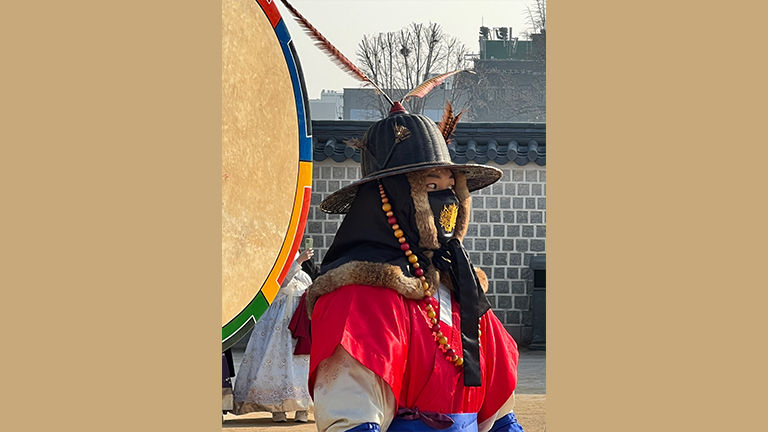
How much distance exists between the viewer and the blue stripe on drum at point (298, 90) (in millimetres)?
3153

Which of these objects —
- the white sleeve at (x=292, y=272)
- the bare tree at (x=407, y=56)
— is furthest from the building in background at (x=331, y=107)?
the white sleeve at (x=292, y=272)

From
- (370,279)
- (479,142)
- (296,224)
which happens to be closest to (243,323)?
(296,224)

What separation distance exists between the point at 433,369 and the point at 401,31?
53.7ft

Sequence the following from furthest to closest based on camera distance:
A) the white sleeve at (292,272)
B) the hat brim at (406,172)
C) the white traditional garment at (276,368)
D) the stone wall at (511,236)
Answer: the stone wall at (511,236), the white sleeve at (292,272), the white traditional garment at (276,368), the hat brim at (406,172)

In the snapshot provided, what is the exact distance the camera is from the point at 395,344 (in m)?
2.73

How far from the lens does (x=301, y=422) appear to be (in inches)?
285

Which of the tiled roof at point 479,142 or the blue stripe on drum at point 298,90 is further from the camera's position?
the tiled roof at point 479,142

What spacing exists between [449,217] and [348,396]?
22.3 inches

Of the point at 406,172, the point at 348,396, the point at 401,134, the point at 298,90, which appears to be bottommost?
the point at 348,396

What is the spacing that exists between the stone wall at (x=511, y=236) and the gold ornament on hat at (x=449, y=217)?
8.03 meters

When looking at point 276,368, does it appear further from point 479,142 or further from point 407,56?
point 407,56

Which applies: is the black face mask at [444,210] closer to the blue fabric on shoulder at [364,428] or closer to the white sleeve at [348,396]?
the white sleeve at [348,396]

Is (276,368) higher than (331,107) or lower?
lower

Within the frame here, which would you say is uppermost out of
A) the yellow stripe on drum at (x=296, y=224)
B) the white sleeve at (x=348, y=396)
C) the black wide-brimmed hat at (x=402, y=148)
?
the black wide-brimmed hat at (x=402, y=148)
